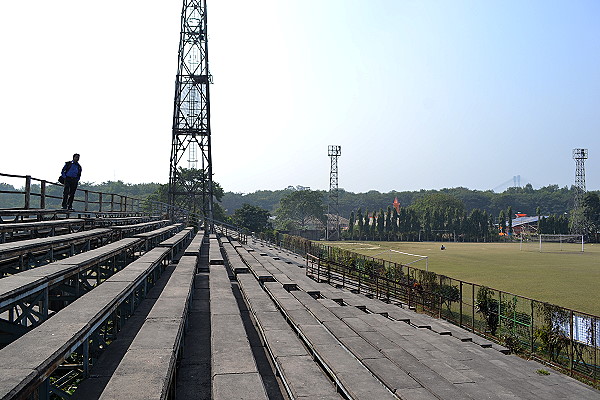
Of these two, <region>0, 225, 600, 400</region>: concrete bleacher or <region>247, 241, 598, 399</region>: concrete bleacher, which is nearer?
<region>0, 225, 600, 400</region>: concrete bleacher

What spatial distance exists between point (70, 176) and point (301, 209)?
97489 mm

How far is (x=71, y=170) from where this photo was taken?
10.5 m

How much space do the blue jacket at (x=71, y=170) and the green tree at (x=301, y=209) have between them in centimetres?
9541

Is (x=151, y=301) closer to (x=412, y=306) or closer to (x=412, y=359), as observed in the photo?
(x=412, y=359)

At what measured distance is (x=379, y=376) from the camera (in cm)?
447

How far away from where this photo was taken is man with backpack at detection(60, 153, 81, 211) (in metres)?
10.4

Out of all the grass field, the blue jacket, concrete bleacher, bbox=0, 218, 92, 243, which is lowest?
the grass field

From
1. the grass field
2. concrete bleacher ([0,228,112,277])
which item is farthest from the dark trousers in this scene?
the grass field

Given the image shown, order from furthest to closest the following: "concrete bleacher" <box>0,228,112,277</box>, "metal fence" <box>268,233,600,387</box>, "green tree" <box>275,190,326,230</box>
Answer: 1. "green tree" <box>275,190,326,230</box>
2. "metal fence" <box>268,233,600,387</box>
3. "concrete bleacher" <box>0,228,112,277</box>

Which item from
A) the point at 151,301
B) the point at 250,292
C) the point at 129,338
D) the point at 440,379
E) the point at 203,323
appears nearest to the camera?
the point at 440,379

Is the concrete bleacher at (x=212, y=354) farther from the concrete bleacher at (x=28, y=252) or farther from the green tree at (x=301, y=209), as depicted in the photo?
the green tree at (x=301, y=209)

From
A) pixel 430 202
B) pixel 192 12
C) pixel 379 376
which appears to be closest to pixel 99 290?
pixel 379 376

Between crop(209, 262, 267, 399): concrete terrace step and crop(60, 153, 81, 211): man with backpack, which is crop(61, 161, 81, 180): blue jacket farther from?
crop(209, 262, 267, 399): concrete terrace step

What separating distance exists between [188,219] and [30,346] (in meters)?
26.1
